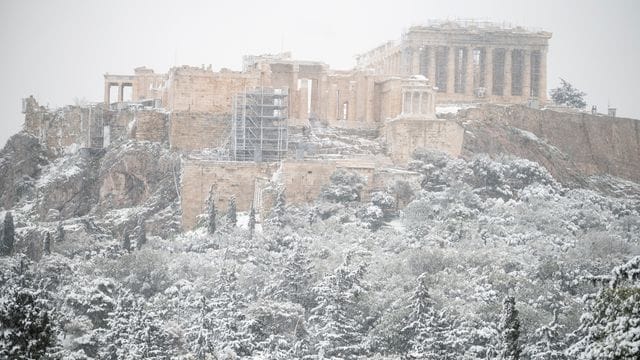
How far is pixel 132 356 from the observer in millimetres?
50156

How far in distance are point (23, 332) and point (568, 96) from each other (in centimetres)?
6024

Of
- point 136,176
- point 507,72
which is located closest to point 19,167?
point 136,176

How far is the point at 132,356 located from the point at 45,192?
1190 inches

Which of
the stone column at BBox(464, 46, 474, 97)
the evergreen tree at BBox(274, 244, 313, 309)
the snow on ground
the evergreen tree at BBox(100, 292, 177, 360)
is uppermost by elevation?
the stone column at BBox(464, 46, 474, 97)

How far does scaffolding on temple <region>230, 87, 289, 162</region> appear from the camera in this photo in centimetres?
A: 7550

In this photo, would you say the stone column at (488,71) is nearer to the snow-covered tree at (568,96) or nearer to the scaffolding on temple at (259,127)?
the snow-covered tree at (568,96)

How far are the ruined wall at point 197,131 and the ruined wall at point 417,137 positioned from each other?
9.56 m

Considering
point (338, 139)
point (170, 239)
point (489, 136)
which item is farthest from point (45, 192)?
point (489, 136)

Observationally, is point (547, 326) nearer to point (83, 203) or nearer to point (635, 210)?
point (635, 210)

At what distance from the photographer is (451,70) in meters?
91.1

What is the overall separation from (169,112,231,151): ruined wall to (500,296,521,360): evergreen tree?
3512 cm

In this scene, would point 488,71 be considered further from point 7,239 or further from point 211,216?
point 7,239

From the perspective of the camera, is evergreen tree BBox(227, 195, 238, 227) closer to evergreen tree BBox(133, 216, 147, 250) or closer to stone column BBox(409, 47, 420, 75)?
evergreen tree BBox(133, 216, 147, 250)

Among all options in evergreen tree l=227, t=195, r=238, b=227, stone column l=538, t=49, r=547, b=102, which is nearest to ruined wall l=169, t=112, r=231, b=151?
evergreen tree l=227, t=195, r=238, b=227
